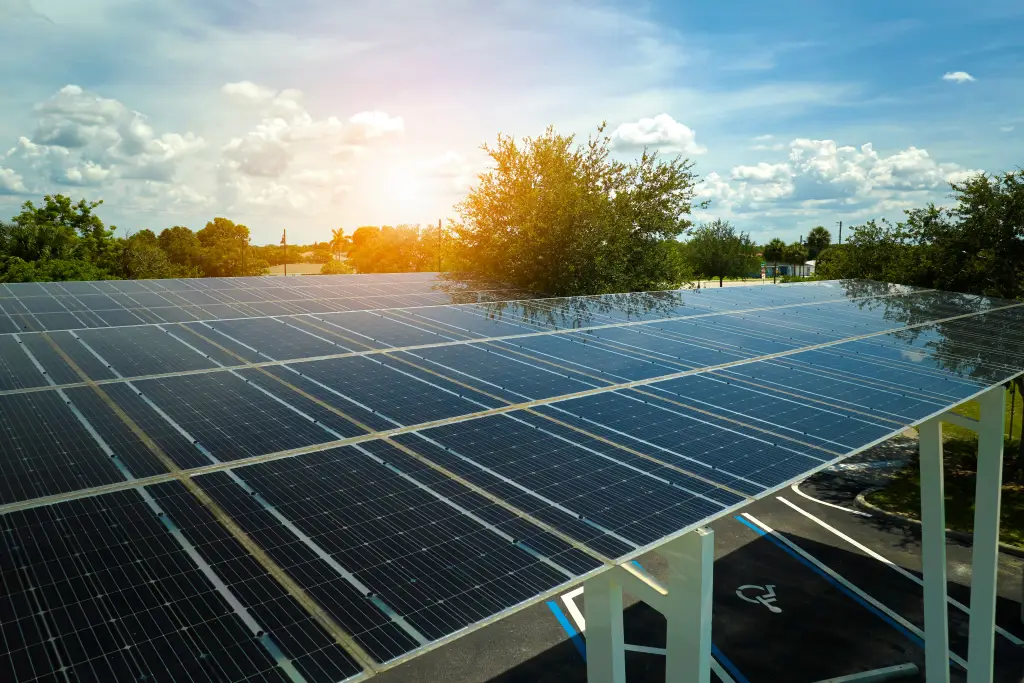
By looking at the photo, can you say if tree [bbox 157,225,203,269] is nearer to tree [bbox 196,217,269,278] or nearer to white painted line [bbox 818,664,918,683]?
tree [bbox 196,217,269,278]

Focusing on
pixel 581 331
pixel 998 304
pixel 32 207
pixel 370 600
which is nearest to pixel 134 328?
pixel 581 331

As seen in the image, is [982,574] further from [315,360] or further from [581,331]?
[315,360]

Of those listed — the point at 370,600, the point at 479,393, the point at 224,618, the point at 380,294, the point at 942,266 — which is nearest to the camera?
the point at 224,618

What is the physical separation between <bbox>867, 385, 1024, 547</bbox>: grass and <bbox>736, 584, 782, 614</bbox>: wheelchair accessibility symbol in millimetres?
9778

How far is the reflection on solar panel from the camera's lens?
18.1 ft

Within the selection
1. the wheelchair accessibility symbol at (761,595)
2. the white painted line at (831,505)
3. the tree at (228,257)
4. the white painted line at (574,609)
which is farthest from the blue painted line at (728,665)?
the tree at (228,257)

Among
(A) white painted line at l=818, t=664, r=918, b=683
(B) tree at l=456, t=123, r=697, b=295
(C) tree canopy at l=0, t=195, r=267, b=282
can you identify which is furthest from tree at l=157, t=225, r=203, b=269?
(A) white painted line at l=818, t=664, r=918, b=683

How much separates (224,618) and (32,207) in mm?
75699

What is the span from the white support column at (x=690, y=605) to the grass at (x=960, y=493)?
23926 mm

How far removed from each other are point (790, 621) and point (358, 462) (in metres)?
16.8

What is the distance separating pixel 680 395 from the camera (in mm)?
12875

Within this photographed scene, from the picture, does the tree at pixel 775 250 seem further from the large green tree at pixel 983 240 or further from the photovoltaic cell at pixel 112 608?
the photovoltaic cell at pixel 112 608

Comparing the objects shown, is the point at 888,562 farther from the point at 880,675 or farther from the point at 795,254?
the point at 795,254

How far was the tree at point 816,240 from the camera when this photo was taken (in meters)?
169
